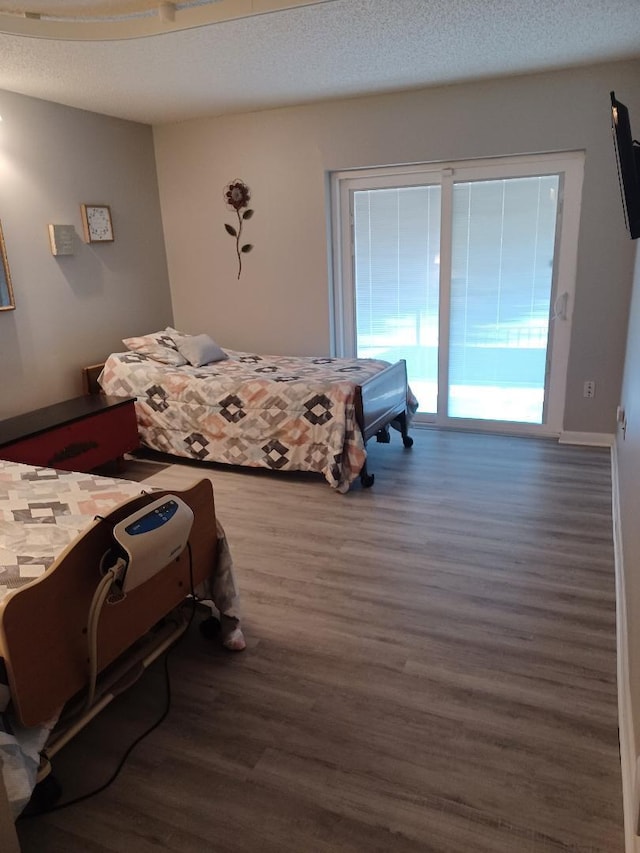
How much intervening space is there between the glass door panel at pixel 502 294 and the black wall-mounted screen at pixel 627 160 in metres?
1.89

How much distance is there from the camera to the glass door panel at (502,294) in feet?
13.7

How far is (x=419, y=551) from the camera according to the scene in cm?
288

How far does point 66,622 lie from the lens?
155cm

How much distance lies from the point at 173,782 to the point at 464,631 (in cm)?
116

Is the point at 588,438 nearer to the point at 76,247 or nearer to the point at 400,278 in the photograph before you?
the point at 400,278

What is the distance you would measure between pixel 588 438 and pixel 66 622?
3784 mm

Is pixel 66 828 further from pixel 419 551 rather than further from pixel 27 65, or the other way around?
pixel 27 65

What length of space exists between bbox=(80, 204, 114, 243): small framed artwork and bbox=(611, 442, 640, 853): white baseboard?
4002mm

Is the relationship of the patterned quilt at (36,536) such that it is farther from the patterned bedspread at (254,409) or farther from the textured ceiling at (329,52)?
the textured ceiling at (329,52)

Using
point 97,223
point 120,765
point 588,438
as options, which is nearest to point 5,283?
point 97,223

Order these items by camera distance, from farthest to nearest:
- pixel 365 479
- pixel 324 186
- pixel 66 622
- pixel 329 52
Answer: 1. pixel 324 186
2. pixel 365 479
3. pixel 329 52
4. pixel 66 622

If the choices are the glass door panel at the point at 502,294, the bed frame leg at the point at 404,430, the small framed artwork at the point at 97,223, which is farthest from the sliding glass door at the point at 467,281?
the small framed artwork at the point at 97,223

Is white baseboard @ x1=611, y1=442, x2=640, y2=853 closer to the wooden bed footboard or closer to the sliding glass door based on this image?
the wooden bed footboard

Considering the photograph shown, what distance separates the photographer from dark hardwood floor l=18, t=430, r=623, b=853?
5.00 ft
